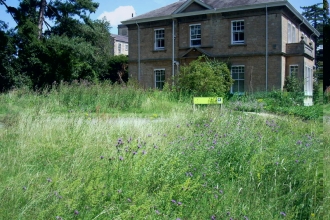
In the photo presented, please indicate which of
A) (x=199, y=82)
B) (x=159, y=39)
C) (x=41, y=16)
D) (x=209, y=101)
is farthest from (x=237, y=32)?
(x=41, y=16)

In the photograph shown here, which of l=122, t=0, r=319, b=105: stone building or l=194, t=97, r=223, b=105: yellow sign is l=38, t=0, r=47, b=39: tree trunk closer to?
l=194, t=97, r=223, b=105: yellow sign

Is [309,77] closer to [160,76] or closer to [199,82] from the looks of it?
[199,82]

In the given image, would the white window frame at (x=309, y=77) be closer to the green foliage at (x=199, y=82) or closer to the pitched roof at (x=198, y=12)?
the green foliage at (x=199, y=82)

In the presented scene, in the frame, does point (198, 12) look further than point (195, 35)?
No

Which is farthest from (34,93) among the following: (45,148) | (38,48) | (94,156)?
(94,156)

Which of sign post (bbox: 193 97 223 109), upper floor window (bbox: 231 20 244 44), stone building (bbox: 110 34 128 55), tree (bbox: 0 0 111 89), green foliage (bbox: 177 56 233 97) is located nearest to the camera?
tree (bbox: 0 0 111 89)

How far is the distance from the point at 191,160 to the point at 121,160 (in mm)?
632

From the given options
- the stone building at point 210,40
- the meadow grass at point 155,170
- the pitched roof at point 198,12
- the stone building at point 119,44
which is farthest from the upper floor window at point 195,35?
the meadow grass at point 155,170

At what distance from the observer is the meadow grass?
7.43 feet

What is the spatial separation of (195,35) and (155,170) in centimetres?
1489

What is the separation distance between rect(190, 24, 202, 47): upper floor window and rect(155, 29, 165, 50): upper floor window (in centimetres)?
126

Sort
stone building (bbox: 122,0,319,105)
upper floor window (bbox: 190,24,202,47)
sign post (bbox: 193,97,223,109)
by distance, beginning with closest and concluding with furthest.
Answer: sign post (bbox: 193,97,223,109) → stone building (bbox: 122,0,319,105) → upper floor window (bbox: 190,24,202,47)

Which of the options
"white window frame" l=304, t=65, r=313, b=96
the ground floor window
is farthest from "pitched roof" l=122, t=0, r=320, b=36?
"white window frame" l=304, t=65, r=313, b=96

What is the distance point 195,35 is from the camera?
17156 mm
